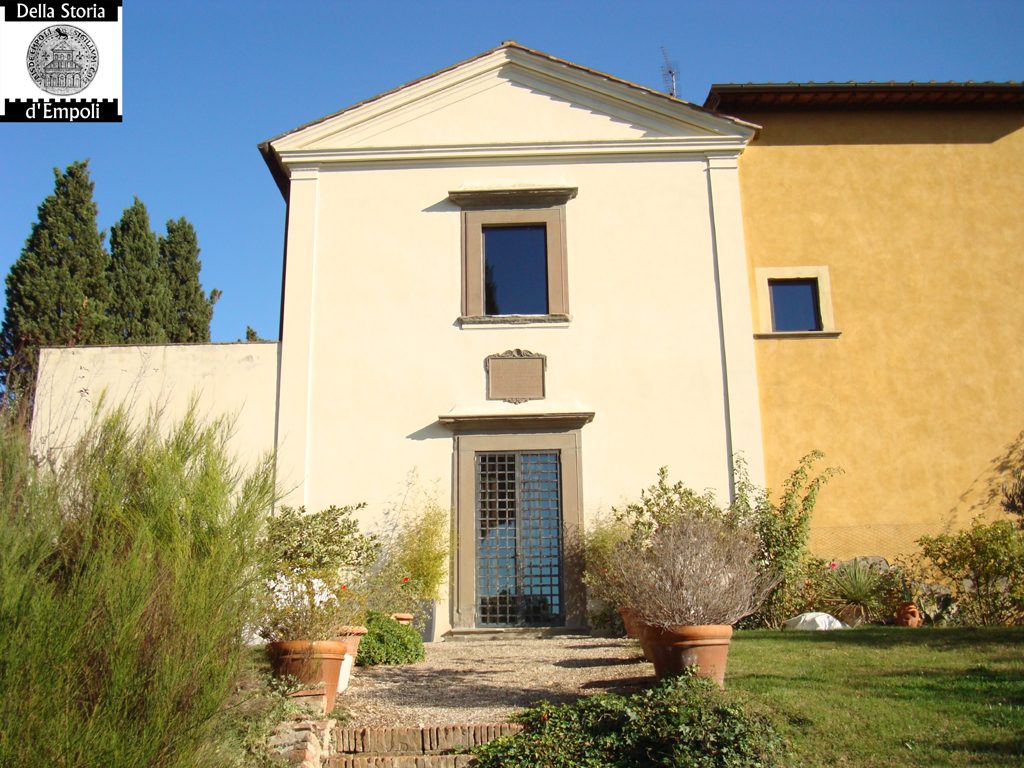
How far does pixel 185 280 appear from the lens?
2509 cm

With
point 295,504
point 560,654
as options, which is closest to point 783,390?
point 560,654

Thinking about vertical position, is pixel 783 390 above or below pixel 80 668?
above

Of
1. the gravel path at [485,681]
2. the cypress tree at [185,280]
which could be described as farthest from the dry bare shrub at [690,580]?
the cypress tree at [185,280]

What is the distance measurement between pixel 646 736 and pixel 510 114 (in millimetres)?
11115

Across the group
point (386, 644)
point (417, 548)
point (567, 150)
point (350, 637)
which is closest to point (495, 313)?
point (567, 150)

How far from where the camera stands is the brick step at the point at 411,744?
649 centimetres

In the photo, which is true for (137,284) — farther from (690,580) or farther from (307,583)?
(690,580)

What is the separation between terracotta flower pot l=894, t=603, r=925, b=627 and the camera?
482 inches

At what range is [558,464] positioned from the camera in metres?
13.6

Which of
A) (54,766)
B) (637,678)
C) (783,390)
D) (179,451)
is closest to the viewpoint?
(54,766)

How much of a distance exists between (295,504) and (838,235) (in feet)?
30.5

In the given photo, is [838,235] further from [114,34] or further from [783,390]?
[114,34]

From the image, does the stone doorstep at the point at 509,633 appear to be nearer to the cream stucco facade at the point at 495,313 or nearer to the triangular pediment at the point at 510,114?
the cream stucco facade at the point at 495,313

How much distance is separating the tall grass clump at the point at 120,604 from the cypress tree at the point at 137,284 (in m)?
17.2
